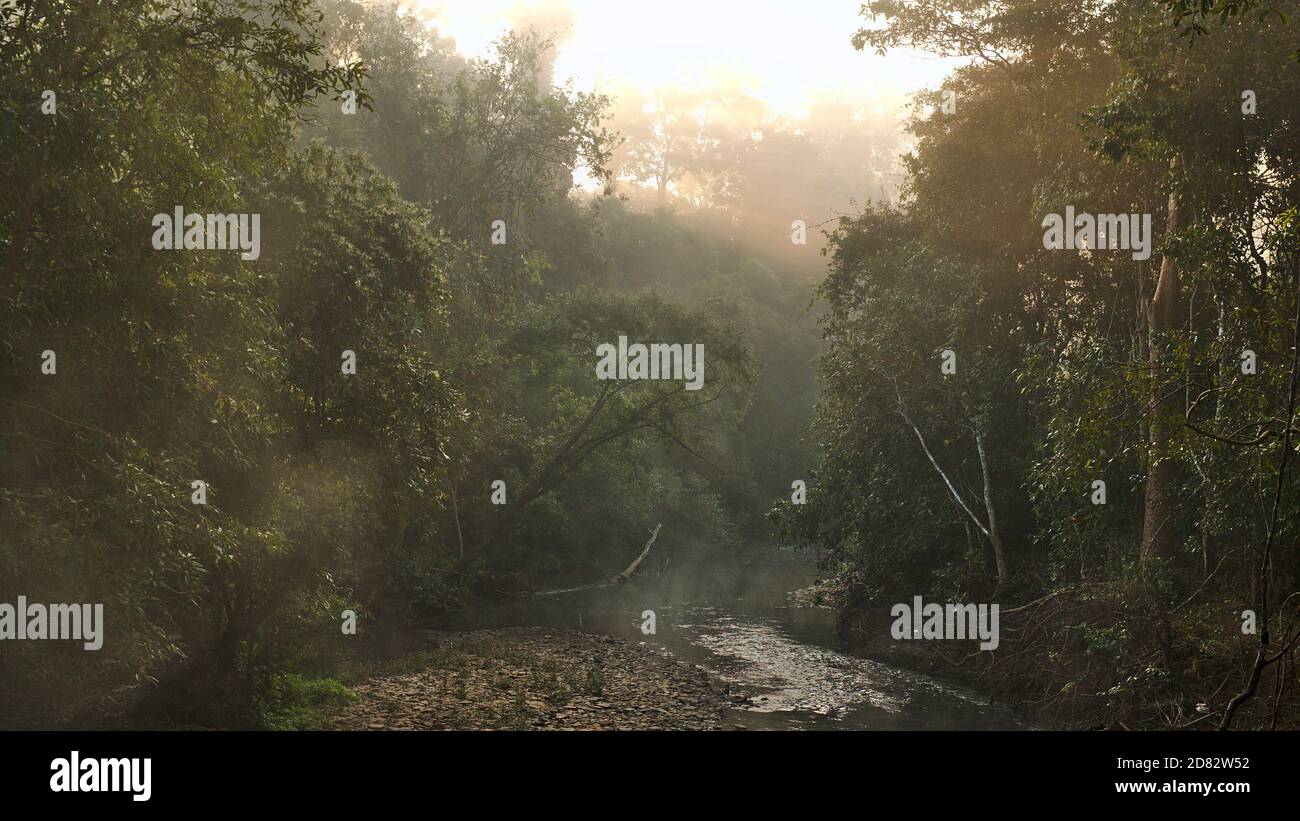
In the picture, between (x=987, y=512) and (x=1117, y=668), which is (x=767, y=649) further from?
(x=1117, y=668)

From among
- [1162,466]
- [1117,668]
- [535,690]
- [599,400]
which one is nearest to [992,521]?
[1162,466]

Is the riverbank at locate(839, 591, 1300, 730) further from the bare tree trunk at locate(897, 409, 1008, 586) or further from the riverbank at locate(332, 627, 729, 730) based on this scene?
the riverbank at locate(332, 627, 729, 730)

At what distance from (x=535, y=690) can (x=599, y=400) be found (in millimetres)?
14185

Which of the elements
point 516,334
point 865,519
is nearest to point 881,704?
point 865,519

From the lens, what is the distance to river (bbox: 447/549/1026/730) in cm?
1595

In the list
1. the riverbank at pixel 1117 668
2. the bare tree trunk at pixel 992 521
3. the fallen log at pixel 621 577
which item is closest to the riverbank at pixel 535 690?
the riverbank at pixel 1117 668

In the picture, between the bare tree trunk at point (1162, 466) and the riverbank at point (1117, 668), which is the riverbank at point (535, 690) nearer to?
the riverbank at point (1117, 668)

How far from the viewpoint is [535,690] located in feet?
55.9

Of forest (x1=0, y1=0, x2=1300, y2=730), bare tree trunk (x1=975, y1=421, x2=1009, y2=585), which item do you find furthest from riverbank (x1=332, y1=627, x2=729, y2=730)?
bare tree trunk (x1=975, y1=421, x2=1009, y2=585)

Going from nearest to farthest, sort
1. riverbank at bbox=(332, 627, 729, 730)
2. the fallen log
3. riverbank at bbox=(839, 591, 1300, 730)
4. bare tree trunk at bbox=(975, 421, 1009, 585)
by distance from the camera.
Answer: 1. riverbank at bbox=(839, 591, 1300, 730)
2. riverbank at bbox=(332, 627, 729, 730)
3. bare tree trunk at bbox=(975, 421, 1009, 585)
4. the fallen log

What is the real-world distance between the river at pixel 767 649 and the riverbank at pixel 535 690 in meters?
0.96

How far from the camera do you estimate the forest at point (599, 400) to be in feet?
31.4

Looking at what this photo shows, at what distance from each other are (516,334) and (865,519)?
1309 cm

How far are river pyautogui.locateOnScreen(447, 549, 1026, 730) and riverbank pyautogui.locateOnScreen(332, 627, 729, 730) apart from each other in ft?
3.16
